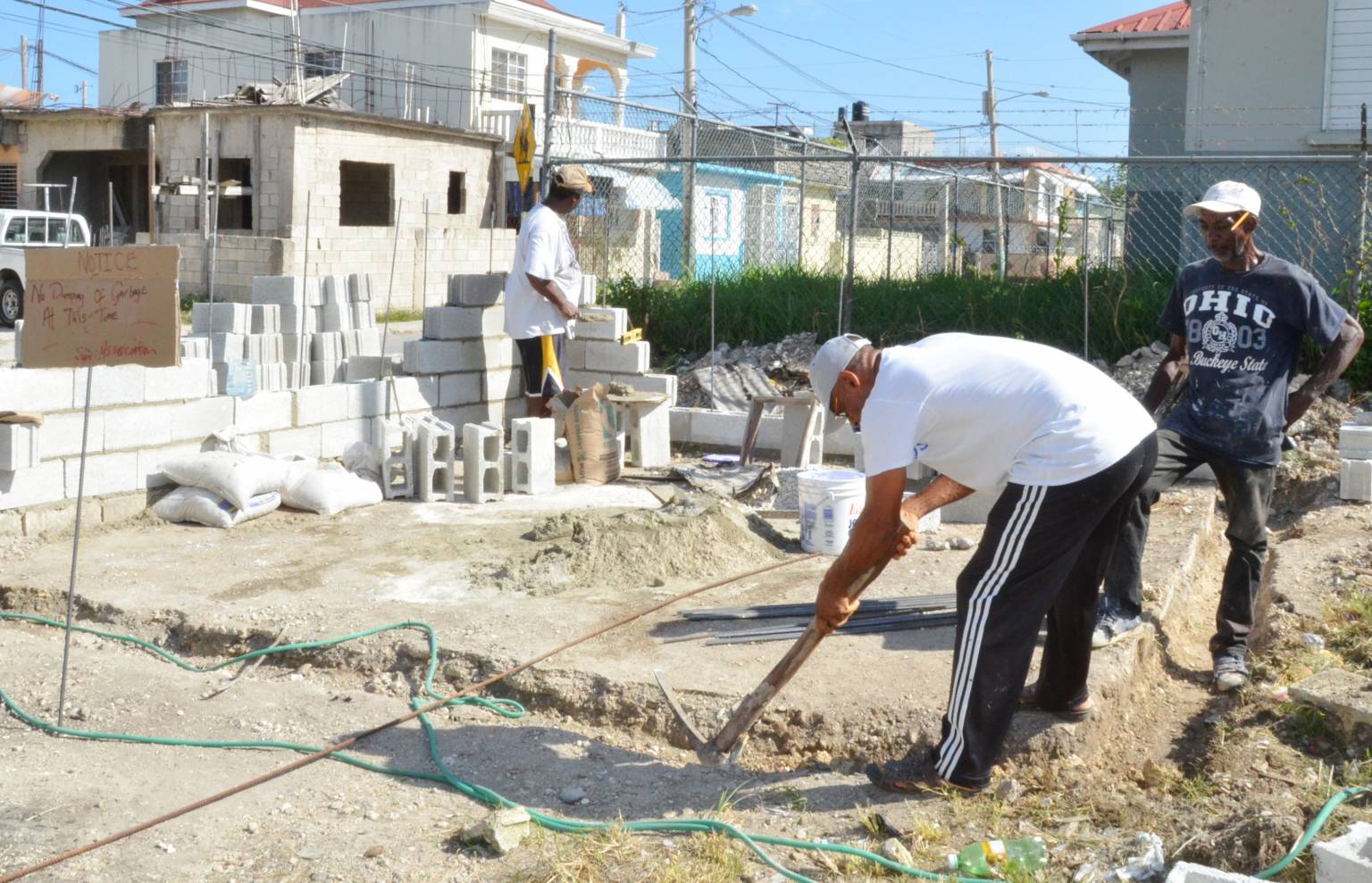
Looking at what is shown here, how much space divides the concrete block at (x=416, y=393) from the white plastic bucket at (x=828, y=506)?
3.32 meters

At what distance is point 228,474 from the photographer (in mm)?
7152

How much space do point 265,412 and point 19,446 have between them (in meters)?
1.54

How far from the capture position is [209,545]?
22.2 ft

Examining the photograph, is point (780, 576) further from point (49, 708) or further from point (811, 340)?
point (811, 340)

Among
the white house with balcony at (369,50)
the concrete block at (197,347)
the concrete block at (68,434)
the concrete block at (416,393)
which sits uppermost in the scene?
the white house with balcony at (369,50)

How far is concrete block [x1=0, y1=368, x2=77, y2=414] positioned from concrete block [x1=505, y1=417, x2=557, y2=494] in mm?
2453

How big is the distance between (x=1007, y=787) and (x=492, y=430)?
186 inches

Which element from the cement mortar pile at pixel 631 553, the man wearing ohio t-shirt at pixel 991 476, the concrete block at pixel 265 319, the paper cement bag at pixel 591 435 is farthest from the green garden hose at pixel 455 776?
the concrete block at pixel 265 319

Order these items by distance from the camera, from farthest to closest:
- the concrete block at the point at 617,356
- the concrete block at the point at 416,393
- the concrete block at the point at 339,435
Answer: the concrete block at the point at 617,356
the concrete block at the point at 416,393
the concrete block at the point at 339,435

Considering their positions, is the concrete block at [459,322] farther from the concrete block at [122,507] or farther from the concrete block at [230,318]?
the concrete block at [122,507]

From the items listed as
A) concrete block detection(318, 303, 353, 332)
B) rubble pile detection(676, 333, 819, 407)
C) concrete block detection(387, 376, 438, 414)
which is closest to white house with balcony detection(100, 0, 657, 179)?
rubble pile detection(676, 333, 819, 407)

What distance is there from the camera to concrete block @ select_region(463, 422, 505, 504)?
309 inches

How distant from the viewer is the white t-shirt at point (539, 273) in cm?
865

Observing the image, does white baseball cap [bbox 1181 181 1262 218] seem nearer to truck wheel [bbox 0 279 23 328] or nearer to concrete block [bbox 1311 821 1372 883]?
concrete block [bbox 1311 821 1372 883]
